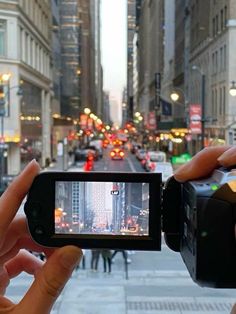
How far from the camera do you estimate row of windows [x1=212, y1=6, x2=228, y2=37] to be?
44219 mm

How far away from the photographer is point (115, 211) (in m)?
2.06

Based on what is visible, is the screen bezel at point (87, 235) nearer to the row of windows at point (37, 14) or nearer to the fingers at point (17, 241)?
the fingers at point (17, 241)

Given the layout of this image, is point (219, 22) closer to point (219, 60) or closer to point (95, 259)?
point (219, 60)

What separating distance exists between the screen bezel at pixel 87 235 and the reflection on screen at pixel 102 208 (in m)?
0.02

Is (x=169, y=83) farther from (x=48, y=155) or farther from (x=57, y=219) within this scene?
(x=57, y=219)

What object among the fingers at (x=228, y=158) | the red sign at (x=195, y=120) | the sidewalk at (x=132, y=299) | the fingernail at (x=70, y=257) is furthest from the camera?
the red sign at (x=195, y=120)

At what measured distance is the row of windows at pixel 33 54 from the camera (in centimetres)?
4603

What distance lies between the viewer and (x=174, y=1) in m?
86.1

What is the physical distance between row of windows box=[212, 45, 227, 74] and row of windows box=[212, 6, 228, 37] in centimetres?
168

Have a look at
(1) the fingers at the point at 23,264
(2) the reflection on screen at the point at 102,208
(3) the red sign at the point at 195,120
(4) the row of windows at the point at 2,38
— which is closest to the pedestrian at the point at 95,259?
(1) the fingers at the point at 23,264

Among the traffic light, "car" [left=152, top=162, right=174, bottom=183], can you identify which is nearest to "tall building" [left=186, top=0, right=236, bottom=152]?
the traffic light

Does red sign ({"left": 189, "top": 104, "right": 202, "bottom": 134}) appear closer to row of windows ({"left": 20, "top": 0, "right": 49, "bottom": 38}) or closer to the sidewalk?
row of windows ({"left": 20, "top": 0, "right": 49, "bottom": 38})

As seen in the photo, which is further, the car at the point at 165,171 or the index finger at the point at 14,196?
the car at the point at 165,171

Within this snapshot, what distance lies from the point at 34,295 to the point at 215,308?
9.02 m
